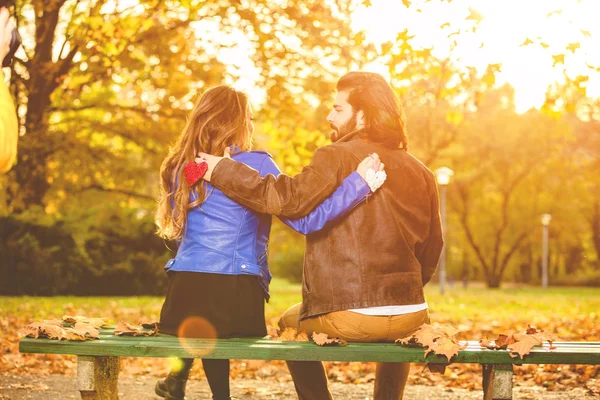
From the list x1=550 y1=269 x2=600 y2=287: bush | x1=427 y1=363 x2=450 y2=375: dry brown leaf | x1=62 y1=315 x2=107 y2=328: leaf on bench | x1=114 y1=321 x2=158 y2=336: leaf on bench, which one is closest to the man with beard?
x1=427 y1=363 x2=450 y2=375: dry brown leaf

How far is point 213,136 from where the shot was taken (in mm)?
4438

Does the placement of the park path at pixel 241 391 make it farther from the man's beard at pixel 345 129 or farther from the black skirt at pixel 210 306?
the man's beard at pixel 345 129

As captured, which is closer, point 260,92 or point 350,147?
point 350,147

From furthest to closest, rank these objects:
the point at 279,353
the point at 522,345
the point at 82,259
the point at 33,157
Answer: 1. the point at 82,259
2. the point at 33,157
3. the point at 522,345
4. the point at 279,353

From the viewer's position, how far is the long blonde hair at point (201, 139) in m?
4.39

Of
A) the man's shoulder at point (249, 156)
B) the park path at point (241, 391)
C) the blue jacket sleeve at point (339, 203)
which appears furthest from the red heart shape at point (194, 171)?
the park path at point (241, 391)

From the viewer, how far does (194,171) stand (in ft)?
14.1

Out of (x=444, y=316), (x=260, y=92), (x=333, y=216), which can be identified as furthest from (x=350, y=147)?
(x=260, y=92)

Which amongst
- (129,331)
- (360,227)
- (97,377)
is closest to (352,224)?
(360,227)

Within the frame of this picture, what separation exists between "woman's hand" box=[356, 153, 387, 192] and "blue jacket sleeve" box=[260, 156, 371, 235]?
0.08 ft

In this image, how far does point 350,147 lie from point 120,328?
1557 millimetres

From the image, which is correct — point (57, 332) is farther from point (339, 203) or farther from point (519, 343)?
A: point (519, 343)

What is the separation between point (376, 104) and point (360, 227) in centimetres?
66

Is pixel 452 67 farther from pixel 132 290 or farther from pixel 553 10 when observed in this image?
pixel 132 290
